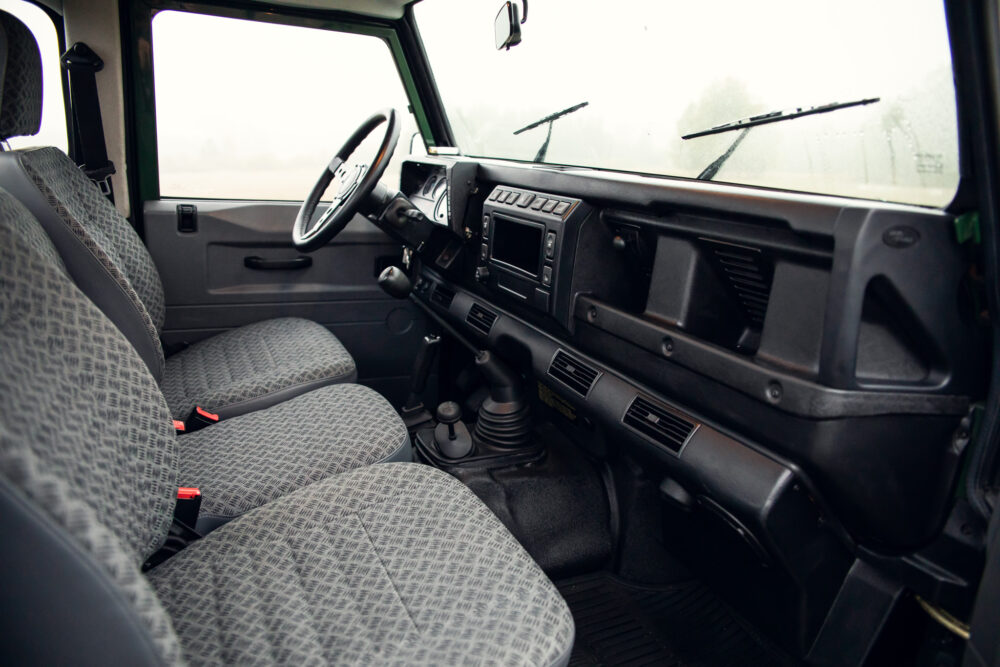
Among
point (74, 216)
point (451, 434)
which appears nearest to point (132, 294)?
point (74, 216)

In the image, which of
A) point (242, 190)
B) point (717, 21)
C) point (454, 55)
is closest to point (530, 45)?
point (454, 55)

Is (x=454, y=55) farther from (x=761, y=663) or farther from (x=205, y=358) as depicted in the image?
(x=761, y=663)

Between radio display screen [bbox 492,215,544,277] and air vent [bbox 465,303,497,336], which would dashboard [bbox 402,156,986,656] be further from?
air vent [bbox 465,303,497,336]

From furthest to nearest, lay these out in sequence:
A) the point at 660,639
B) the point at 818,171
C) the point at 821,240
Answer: the point at 660,639 < the point at 818,171 < the point at 821,240

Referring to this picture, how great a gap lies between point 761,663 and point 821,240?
3.31ft

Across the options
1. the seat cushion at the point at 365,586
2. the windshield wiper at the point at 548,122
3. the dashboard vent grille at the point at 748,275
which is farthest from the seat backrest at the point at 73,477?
the windshield wiper at the point at 548,122

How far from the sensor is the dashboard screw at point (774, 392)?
3.52 ft

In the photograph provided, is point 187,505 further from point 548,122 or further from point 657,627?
point 548,122

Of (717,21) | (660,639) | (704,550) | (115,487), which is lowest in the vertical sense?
(660,639)

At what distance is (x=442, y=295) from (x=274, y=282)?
728 millimetres

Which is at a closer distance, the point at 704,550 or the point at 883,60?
the point at 883,60

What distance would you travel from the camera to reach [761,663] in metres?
1.53

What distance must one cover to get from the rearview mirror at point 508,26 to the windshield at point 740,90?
14 centimetres

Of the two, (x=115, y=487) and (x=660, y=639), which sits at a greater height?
(x=115, y=487)
